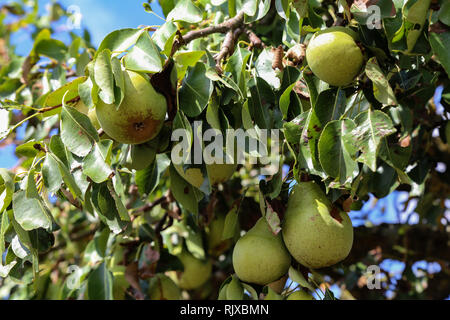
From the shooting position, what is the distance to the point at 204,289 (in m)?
2.57

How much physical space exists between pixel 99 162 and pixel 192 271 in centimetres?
116

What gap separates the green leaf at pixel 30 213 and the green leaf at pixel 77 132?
15cm

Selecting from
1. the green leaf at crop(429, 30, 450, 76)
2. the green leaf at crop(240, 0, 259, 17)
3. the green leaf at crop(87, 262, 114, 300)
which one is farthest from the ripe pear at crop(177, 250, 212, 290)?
the green leaf at crop(429, 30, 450, 76)

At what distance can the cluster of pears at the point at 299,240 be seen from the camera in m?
1.29

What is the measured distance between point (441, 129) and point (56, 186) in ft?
4.61

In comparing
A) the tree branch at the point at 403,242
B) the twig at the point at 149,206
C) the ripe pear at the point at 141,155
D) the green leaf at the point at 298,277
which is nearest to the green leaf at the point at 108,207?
the ripe pear at the point at 141,155

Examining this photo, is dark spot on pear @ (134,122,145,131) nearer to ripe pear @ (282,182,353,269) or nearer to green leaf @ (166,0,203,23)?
green leaf @ (166,0,203,23)

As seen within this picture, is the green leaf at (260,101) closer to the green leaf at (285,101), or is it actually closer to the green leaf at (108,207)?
the green leaf at (285,101)

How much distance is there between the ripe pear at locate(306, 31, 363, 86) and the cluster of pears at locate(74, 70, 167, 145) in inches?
14.8

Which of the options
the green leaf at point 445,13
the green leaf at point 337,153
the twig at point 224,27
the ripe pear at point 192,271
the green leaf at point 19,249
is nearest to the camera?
the green leaf at point 445,13

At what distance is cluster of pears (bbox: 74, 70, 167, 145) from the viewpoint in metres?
1.25
